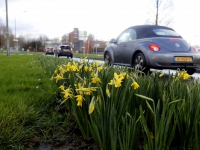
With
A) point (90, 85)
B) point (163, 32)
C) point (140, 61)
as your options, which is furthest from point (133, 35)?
point (90, 85)

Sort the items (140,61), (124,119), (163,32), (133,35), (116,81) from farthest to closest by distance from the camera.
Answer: (133,35) < (163,32) < (140,61) < (116,81) < (124,119)

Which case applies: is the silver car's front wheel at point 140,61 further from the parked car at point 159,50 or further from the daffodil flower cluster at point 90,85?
the daffodil flower cluster at point 90,85

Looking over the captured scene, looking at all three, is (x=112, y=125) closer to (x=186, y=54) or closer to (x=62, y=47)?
(x=186, y=54)

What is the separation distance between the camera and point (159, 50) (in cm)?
556

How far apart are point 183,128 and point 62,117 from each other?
127cm

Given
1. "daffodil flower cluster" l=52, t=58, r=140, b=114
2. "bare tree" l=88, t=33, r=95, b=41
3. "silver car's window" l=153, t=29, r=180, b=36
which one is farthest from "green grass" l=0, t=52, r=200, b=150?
"bare tree" l=88, t=33, r=95, b=41

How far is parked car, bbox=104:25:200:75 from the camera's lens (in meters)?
5.50

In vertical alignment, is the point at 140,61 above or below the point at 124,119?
above

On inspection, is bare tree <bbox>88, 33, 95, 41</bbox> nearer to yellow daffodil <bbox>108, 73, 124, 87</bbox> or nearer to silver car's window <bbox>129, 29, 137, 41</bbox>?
silver car's window <bbox>129, 29, 137, 41</bbox>

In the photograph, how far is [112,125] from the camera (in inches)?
52.5

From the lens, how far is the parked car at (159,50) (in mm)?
5504

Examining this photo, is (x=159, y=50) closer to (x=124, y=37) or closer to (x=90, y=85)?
(x=124, y=37)

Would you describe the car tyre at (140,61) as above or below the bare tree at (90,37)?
below

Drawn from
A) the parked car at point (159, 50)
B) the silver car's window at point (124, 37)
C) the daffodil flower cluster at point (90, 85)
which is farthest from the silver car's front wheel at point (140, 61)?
the daffodil flower cluster at point (90, 85)
